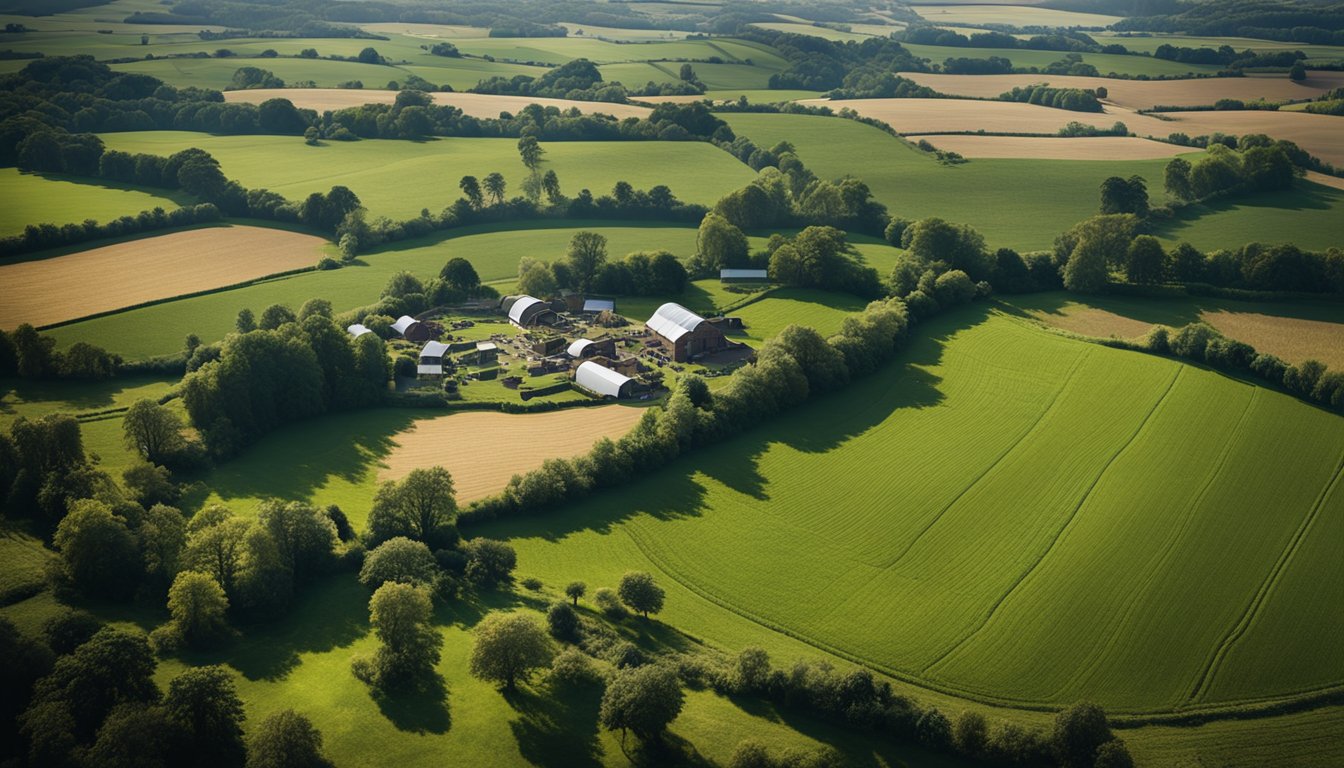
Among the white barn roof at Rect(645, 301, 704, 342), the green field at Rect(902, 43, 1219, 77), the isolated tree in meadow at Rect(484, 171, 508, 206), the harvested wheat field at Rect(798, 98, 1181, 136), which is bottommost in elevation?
the white barn roof at Rect(645, 301, 704, 342)

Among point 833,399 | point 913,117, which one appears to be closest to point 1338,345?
point 833,399

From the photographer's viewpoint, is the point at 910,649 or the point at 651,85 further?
the point at 651,85

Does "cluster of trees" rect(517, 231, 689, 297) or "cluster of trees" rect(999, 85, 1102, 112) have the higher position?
"cluster of trees" rect(999, 85, 1102, 112)

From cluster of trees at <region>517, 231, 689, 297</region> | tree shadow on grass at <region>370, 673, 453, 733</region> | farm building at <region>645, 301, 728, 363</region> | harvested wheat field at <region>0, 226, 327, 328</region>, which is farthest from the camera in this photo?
cluster of trees at <region>517, 231, 689, 297</region>

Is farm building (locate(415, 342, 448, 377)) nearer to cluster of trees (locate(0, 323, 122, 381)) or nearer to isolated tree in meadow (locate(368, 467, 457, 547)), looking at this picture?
isolated tree in meadow (locate(368, 467, 457, 547))

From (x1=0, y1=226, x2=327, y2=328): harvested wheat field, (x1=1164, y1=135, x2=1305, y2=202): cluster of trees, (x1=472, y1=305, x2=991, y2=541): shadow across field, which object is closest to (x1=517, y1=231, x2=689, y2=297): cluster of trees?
(x1=0, y1=226, x2=327, y2=328): harvested wheat field

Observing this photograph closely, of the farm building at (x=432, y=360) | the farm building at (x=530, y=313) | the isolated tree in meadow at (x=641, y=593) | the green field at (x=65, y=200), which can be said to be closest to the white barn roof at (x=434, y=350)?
the farm building at (x=432, y=360)

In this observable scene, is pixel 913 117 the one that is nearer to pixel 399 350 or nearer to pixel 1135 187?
pixel 1135 187
